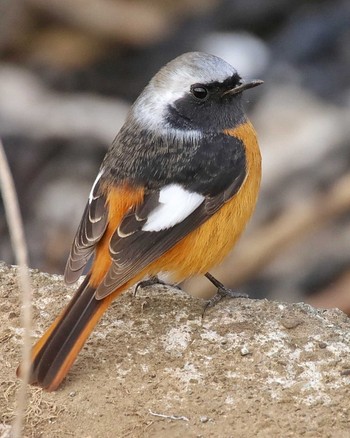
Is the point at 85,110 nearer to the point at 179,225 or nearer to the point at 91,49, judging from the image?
the point at 91,49

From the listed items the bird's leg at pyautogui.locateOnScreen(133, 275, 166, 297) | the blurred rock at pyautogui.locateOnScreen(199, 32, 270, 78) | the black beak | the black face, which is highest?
the black beak

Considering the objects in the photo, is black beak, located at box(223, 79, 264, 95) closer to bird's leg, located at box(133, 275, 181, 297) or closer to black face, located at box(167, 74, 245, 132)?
black face, located at box(167, 74, 245, 132)

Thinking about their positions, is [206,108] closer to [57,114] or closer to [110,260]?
[110,260]

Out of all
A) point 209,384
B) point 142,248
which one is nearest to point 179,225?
point 142,248

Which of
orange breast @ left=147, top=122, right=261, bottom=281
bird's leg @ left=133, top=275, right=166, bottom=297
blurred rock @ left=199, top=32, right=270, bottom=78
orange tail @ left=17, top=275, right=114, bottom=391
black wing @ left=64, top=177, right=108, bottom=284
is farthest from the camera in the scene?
blurred rock @ left=199, top=32, right=270, bottom=78

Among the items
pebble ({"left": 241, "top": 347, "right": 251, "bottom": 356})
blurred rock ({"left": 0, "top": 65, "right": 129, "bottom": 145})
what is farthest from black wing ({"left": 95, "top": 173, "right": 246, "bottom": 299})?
blurred rock ({"left": 0, "top": 65, "right": 129, "bottom": 145})

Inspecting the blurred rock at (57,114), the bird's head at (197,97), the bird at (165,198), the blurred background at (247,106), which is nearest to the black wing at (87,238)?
the bird at (165,198)

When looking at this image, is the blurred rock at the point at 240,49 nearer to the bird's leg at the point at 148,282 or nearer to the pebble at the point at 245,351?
the bird's leg at the point at 148,282

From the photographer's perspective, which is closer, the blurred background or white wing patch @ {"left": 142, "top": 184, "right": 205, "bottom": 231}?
white wing patch @ {"left": 142, "top": 184, "right": 205, "bottom": 231}
